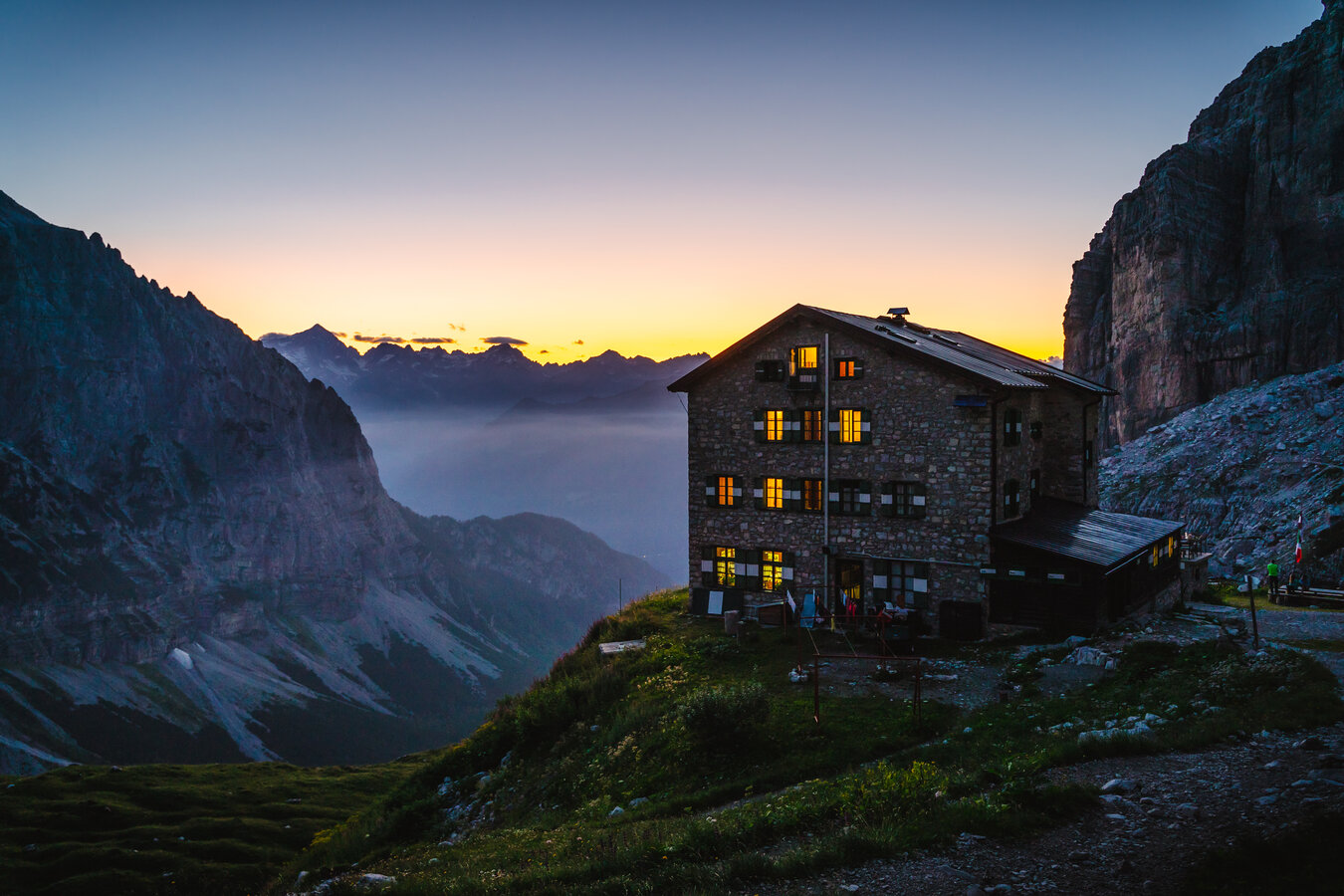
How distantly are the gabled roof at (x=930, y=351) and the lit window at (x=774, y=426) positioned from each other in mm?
3274

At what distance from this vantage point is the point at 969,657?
2705 cm

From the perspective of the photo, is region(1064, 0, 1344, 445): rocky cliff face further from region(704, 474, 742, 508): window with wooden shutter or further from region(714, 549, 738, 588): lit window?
region(714, 549, 738, 588): lit window

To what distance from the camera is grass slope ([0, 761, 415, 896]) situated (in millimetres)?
38844

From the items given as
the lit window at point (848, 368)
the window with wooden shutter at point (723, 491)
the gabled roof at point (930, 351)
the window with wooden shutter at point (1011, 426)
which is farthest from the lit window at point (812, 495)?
the window with wooden shutter at point (1011, 426)

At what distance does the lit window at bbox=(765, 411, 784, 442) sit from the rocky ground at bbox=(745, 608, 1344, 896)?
21983 mm

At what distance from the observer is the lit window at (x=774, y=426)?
35.2 meters

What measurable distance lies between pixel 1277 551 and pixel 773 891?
6697 centimetres

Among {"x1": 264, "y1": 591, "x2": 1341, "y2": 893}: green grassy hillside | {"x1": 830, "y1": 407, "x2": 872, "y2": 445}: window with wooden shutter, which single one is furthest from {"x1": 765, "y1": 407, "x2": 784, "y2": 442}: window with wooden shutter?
{"x1": 264, "y1": 591, "x2": 1341, "y2": 893}: green grassy hillside

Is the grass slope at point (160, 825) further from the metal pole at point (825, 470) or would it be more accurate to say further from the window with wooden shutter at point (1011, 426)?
the window with wooden shutter at point (1011, 426)

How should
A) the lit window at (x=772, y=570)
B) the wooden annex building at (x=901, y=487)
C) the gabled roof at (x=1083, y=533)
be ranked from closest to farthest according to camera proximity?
the gabled roof at (x=1083, y=533)
the wooden annex building at (x=901, y=487)
the lit window at (x=772, y=570)

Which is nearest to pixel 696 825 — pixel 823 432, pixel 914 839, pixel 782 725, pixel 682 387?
pixel 914 839

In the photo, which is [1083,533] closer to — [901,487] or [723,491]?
[901,487]

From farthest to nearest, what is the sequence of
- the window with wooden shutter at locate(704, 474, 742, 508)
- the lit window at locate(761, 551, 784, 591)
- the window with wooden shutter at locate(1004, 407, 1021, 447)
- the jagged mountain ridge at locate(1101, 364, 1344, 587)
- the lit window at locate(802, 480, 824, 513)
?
the jagged mountain ridge at locate(1101, 364, 1344, 587)
the window with wooden shutter at locate(704, 474, 742, 508)
the lit window at locate(761, 551, 784, 591)
the lit window at locate(802, 480, 824, 513)
the window with wooden shutter at locate(1004, 407, 1021, 447)

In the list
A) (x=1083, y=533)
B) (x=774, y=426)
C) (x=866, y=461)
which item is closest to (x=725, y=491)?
(x=774, y=426)
